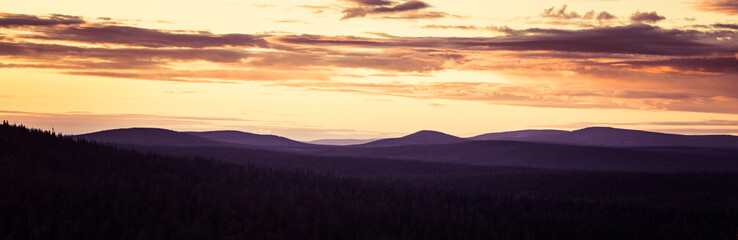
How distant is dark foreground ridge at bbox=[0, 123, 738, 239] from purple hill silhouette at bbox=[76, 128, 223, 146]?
9890 cm

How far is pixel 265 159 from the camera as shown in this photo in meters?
91.5

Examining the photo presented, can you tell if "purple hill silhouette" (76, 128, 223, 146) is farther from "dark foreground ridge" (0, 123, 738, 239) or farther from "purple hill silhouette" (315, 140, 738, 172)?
"dark foreground ridge" (0, 123, 738, 239)

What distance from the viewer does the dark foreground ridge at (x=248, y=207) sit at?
2516 centimetres

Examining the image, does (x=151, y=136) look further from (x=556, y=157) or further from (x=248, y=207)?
(x=248, y=207)

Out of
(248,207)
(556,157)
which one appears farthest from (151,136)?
(248,207)

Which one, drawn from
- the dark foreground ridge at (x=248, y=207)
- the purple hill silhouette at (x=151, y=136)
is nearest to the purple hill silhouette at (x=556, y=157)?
the purple hill silhouette at (x=151, y=136)

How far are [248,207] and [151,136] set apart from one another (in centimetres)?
12750

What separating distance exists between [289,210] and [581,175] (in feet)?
151

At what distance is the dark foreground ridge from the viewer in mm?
25156

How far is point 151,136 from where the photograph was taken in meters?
150

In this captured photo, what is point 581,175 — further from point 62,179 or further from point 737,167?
point 62,179

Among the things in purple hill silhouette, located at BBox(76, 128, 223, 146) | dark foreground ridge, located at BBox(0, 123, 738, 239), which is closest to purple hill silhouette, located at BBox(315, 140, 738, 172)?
purple hill silhouette, located at BBox(76, 128, 223, 146)

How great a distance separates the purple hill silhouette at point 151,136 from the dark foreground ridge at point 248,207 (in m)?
98.9

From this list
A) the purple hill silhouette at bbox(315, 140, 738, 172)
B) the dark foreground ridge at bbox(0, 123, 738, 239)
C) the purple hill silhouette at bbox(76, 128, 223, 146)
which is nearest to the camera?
the dark foreground ridge at bbox(0, 123, 738, 239)
